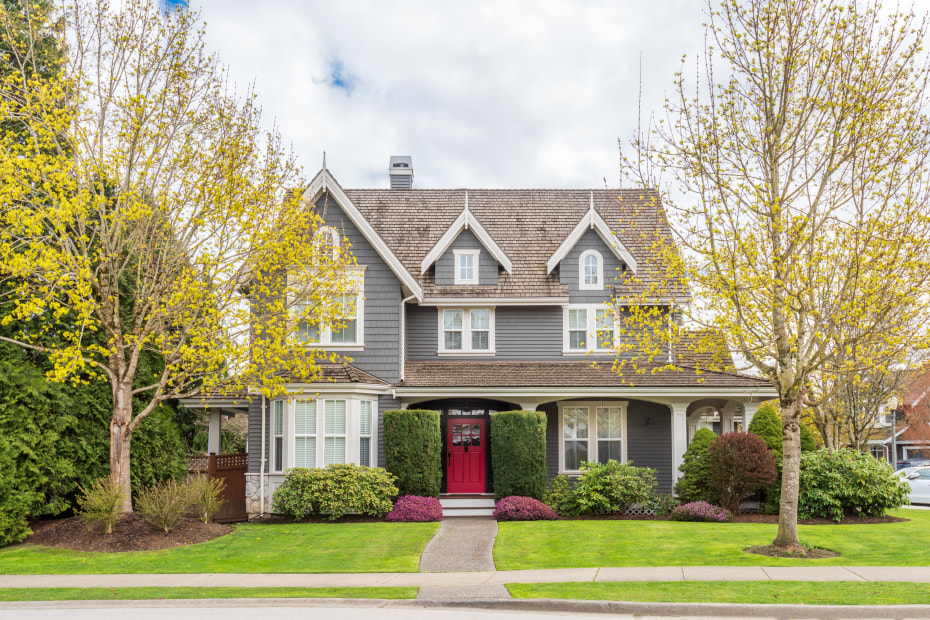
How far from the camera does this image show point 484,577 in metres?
11.4

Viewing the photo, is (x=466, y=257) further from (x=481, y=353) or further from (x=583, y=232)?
(x=583, y=232)

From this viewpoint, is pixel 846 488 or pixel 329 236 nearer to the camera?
pixel 846 488

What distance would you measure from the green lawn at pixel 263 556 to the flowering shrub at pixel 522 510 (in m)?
2.53

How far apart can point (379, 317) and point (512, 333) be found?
4223 millimetres

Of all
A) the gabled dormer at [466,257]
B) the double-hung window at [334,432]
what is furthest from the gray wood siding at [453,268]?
the double-hung window at [334,432]

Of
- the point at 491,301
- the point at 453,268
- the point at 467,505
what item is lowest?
the point at 467,505

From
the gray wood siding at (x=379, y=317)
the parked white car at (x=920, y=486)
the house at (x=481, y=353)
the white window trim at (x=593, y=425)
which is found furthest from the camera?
the parked white car at (x=920, y=486)

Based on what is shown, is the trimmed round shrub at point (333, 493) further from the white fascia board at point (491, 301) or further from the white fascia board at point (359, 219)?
the white fascia board at point (491, 301)

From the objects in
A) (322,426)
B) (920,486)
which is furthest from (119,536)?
(920,486)

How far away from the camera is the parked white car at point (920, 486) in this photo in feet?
89.5

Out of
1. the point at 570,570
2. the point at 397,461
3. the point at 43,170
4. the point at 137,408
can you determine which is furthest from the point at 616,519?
the point at 43,170

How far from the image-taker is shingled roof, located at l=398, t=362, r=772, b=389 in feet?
65.5

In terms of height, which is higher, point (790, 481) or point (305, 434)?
point (305, 434)

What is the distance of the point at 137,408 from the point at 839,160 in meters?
15.4
